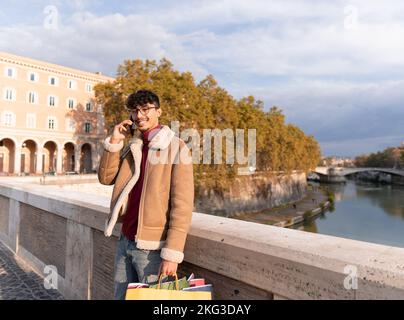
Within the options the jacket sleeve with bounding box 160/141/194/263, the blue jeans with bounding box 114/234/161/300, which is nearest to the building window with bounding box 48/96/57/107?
the blue jeans with bounding box 114/234/161/300

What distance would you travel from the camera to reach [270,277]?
2.15 meters

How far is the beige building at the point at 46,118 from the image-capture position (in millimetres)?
36062

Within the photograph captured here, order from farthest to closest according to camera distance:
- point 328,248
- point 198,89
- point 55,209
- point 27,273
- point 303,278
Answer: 1. point 198,89
2. point 27,273
3. point 55,209
4. point 328,248
5. point 303,278

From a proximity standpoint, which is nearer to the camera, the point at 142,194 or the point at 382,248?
the point at 382,248

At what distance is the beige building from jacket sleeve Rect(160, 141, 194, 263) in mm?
37277

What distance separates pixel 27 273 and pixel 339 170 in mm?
103629

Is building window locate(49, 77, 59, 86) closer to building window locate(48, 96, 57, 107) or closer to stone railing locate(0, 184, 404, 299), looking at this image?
building window locate(48, 96, 57, 107)

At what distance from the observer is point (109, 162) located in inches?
110

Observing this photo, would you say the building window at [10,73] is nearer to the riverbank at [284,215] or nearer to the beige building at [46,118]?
the beige building at [46,118]

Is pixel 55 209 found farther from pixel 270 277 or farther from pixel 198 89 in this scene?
pixel 198 89

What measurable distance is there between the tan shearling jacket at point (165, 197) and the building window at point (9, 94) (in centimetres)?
4028

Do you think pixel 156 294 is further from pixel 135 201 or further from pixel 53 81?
pixel 53 81

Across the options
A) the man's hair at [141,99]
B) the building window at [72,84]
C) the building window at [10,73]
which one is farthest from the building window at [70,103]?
the man's hair at [141,99]
